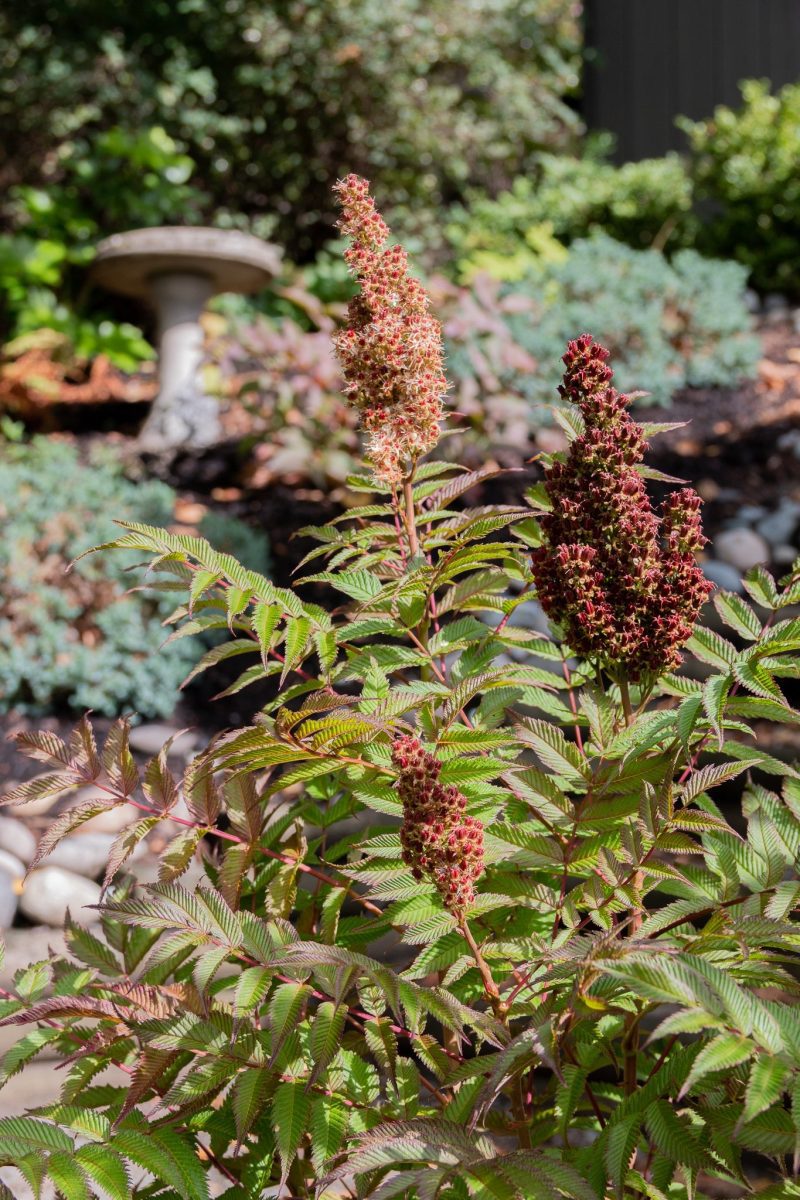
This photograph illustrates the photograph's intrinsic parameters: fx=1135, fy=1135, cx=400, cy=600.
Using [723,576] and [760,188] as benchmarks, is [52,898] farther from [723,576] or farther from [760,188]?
[760,188]

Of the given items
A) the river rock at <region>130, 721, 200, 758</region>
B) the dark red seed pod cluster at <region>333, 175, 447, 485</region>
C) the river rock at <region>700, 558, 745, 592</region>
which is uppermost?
the river rock at <region>700, 558, 745, 592</region>

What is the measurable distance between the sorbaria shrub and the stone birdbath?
200 inches

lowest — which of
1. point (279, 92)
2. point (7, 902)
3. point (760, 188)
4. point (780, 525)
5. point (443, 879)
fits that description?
point (7, 902)

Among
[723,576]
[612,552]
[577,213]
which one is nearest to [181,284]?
[577,213]

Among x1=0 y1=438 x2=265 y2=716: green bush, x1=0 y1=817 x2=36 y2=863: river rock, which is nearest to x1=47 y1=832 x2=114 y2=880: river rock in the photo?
x1=0 y1=817 x2=36 y2=863: river rock

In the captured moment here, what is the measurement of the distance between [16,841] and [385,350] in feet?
9.05

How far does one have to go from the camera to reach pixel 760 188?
293 inches

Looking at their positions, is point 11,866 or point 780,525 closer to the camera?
point 11,866

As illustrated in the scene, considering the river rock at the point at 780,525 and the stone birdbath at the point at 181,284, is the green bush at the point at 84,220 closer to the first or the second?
the stone birdbath at the point at 181,284

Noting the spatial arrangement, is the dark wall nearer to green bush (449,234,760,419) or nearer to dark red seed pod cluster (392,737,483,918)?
green bush (449,234,760,419)

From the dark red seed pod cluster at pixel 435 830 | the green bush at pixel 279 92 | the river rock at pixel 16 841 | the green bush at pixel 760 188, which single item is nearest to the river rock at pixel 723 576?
the river rock at pixel 16 841

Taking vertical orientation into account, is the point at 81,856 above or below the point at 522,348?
below

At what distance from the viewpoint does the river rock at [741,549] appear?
4.43 m

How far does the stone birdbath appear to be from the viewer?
21.5 feet
